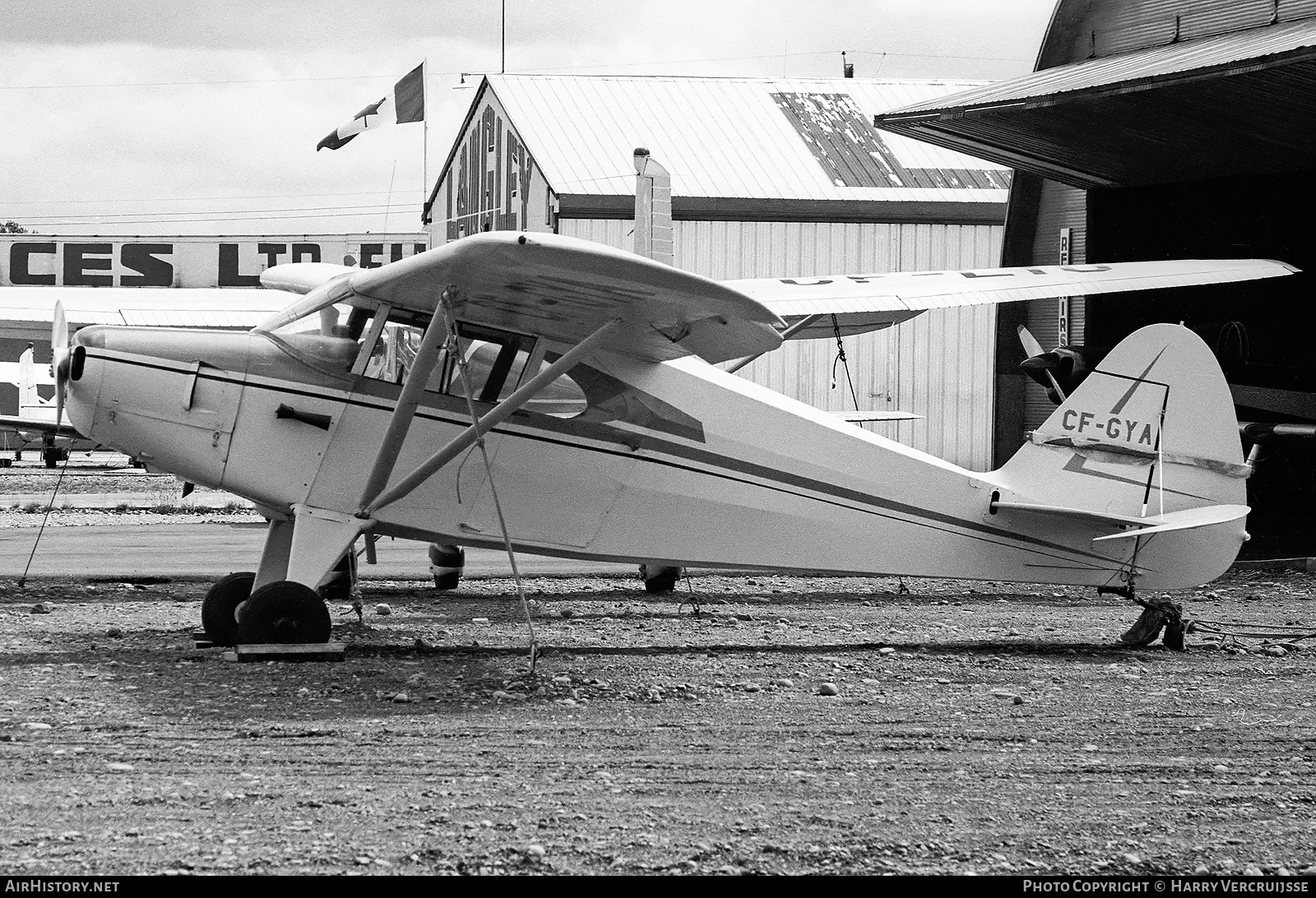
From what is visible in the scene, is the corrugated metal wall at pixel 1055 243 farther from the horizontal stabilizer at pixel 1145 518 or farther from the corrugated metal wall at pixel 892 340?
the horizontal stabilizer at pixel 1145 518

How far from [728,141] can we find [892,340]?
5.21m

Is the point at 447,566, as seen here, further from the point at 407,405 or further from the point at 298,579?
the point at 407,405

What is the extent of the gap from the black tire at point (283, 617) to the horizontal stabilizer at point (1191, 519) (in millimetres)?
4925

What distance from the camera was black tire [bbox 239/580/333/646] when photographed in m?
8.09

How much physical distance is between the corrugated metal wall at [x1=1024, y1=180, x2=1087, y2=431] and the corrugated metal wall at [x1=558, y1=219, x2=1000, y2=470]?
3.54 meters

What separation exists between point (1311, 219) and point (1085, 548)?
11684 mm

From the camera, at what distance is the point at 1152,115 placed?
57.9ft

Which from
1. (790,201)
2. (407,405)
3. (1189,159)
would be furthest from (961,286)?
(790,201)

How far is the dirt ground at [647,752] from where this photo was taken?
4.47m

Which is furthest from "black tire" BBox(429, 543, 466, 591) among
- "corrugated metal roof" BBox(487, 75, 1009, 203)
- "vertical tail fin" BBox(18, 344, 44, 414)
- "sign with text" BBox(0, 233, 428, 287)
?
"sign with text" BBox(0, 233, 428, 287)

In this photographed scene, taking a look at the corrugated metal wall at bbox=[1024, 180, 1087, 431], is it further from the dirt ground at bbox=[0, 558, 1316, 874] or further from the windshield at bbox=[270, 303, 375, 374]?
the windshield at bbox=[270, 303, 375, 374]
